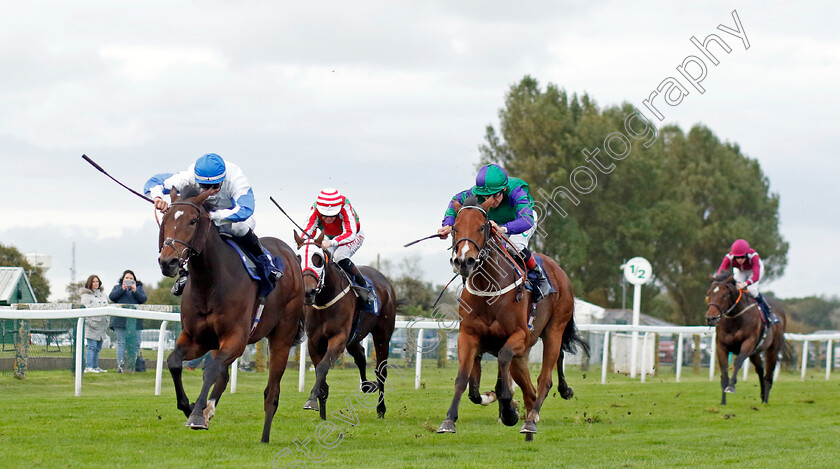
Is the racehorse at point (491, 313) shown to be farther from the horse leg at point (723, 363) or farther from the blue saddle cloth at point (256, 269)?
the horse leg at point (723, 363)

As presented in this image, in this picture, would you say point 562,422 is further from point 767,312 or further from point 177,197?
point 767,312

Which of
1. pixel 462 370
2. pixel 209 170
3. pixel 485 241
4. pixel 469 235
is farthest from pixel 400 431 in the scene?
pixel 209 170

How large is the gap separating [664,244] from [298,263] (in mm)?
35855

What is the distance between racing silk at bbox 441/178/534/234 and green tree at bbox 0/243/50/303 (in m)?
18.4

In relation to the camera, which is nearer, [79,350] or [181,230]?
[181,230]

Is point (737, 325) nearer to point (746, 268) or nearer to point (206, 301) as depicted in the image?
point (746, 268)

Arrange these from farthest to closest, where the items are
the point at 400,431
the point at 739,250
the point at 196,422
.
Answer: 1. the point at 739,250
2. the point at 400,431
3. the point at 196,422

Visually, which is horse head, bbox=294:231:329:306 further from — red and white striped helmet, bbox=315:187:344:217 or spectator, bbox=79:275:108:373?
spectator, bbox=79:275:108:373

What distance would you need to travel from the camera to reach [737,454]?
24.7ft

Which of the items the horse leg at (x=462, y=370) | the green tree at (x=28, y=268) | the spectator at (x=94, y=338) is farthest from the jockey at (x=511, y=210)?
the green tree at (x=28, y=268)

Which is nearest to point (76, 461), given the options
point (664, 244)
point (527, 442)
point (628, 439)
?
point (527, 442)

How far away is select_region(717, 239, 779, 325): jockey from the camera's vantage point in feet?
46.3

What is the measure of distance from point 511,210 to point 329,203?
6.29ft

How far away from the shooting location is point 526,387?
7.83 m
